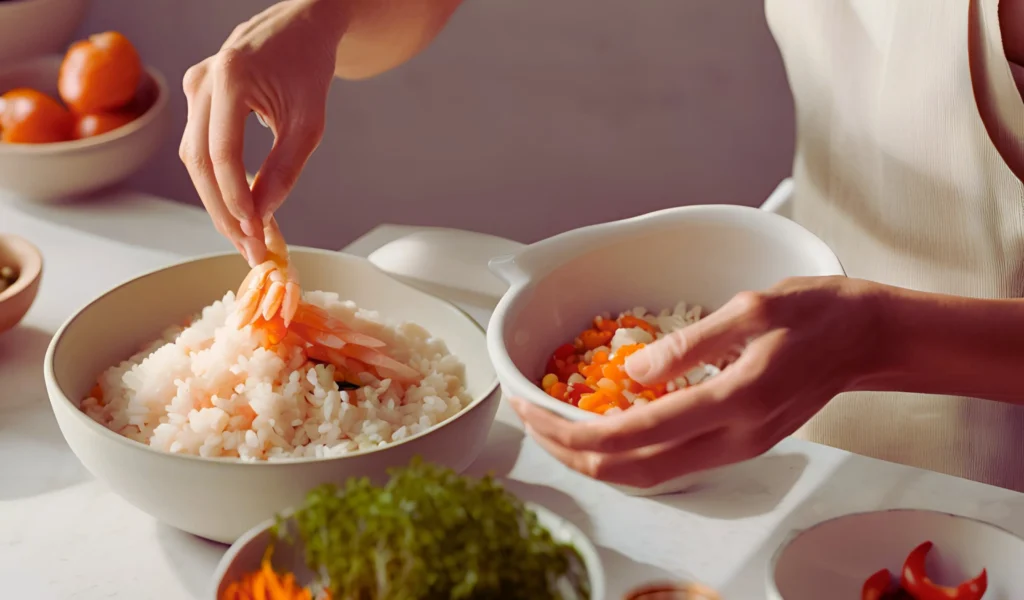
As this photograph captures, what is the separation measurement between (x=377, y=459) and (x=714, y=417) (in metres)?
0.30

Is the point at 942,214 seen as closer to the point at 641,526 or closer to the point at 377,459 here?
the point at 641,526

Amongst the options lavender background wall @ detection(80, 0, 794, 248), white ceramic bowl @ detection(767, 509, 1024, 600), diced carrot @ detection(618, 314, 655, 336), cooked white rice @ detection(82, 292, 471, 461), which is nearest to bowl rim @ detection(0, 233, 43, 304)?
cooked white rice @ detection(82, 292, 471, 461)

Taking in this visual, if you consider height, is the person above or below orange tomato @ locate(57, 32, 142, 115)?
above

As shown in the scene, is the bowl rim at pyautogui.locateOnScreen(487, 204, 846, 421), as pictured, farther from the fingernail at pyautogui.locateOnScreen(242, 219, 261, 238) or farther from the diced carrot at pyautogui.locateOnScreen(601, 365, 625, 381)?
the fingernail at pyautogui.locateOnScreen(242, 219, 261, 238)

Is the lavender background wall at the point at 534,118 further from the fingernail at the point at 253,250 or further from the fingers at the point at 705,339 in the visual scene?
the fingers at the point at 705,339

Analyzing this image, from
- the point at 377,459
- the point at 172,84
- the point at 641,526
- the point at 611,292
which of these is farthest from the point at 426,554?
the point at 172,84

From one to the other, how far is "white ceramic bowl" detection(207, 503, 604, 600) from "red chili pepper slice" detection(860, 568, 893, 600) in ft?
0.76

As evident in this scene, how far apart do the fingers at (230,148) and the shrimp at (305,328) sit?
0.19ft

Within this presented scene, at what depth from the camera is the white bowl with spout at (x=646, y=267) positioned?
1.06m

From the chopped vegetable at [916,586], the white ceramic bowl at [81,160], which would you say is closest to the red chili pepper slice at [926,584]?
the chopped vegetable at [916,586]

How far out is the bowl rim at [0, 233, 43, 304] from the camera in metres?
1.28

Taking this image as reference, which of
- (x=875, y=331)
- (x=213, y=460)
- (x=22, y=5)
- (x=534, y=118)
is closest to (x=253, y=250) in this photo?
(x=213, y=460)

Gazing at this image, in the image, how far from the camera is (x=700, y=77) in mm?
2457

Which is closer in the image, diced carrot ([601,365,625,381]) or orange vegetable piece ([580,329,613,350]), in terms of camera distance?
diced carrot ([601,365,625,381])
